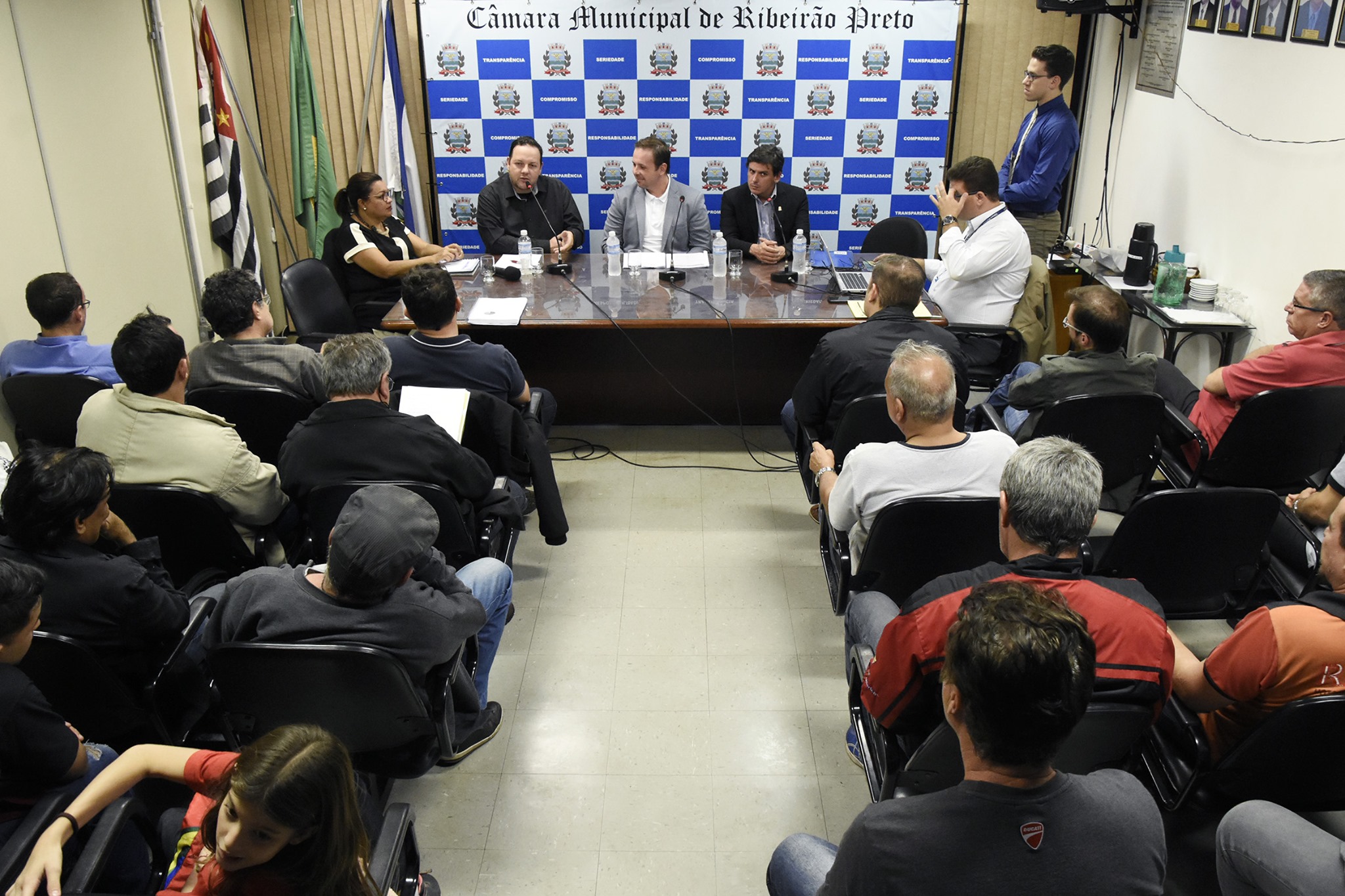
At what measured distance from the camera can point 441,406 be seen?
9.62 feet

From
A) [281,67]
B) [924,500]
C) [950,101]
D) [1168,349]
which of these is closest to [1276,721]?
[924,500]

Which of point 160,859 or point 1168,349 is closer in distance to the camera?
point 160,859

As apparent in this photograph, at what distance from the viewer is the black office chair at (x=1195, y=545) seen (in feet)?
7.45

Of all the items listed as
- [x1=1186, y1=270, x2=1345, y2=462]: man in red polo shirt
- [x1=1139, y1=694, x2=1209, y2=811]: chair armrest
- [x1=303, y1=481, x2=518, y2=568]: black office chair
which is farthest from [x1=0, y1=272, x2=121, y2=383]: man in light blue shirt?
[x1=1186, y1=270, x2=1345, y2=462]: man in red polo shirt

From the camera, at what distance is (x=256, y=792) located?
1.23m

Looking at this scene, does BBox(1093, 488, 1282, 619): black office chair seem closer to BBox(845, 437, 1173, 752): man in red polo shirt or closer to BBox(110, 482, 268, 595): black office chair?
BBox(845, 437, 1173, 752): man in red polo shirt

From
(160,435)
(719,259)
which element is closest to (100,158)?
(160,435)

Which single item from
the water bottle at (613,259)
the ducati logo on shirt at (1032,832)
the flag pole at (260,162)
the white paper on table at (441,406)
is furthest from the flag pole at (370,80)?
the ducati logo on shirt at (1032,832)

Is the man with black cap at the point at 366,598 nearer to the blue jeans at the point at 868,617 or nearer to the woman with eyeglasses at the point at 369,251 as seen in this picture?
the blue jeans at the point at 868,617

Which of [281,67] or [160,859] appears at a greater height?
[281,67]

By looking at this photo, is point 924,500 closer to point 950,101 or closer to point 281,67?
point 950,101

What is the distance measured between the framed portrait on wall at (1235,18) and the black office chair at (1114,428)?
7.71 feet

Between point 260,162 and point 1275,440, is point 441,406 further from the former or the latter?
point 260,162

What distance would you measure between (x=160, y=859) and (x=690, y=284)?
3181 millimetres
